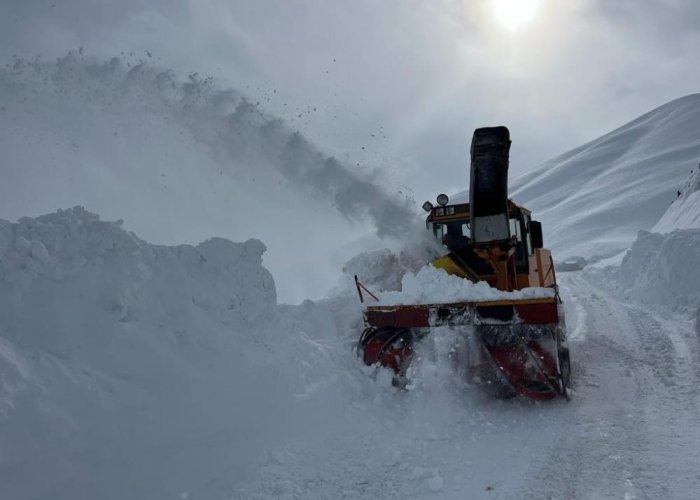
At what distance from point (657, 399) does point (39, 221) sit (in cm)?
718

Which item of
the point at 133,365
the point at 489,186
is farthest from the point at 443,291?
the point at 133,365

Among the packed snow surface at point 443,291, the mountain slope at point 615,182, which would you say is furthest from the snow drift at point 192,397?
the mountain slope at point 615,182

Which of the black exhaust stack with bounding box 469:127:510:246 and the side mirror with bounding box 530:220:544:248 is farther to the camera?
the side mirror with bounding box 530:220:544:248

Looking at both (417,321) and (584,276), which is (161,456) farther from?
(584,276)

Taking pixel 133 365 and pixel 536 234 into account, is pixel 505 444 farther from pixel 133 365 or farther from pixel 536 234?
pixel 536 234

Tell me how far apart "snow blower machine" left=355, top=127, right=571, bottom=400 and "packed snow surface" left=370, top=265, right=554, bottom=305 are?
4cm

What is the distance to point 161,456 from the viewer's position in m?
4.02

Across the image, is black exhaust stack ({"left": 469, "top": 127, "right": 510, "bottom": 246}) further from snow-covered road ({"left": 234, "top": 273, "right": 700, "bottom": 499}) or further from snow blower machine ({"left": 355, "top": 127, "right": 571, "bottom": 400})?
snow-covered road ({"left": 234, "top": 273, "right": 700, "bottom": 499})

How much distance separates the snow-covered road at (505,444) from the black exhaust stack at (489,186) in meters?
1.64

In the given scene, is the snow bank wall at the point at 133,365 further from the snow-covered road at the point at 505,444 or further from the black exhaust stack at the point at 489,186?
the black exhaust stack at the point at 489,186

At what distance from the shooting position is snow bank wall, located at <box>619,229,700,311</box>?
1149 cm

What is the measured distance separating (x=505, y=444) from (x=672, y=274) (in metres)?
10.2

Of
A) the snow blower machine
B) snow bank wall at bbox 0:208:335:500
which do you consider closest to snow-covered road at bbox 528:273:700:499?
the snow blower machine

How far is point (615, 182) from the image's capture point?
65.6 m
